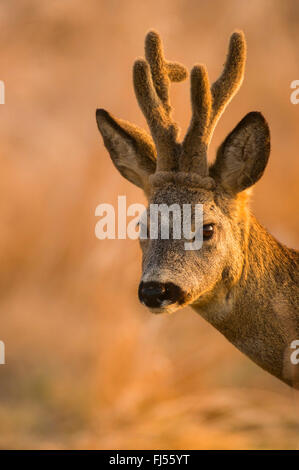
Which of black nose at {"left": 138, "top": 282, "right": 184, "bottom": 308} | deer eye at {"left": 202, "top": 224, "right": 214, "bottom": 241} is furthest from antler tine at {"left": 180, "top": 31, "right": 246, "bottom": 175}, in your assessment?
black nose at {"left": 138, "top": 282, "right": 184, "bottom": 308}

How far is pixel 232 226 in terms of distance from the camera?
314 cm

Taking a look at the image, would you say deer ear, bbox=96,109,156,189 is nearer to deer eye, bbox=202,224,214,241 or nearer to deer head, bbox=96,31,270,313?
deer head, bbox=96,31,270,313

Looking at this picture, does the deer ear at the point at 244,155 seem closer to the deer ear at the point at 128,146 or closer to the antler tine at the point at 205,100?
the antler tine at the point at 205,100

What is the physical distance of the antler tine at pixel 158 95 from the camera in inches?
127

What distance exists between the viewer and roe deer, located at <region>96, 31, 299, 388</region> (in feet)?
9.68

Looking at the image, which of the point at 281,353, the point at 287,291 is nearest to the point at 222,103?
the point at 287,291

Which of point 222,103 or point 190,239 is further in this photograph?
point 222,103

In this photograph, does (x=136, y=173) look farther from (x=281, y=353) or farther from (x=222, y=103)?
(x=281, y=353)

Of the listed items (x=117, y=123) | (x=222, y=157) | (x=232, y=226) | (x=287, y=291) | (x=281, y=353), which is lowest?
(x=281, y=353)

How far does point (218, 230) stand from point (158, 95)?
2.50ft

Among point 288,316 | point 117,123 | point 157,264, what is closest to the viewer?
point 157,264

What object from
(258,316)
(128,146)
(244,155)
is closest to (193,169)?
(244,155)

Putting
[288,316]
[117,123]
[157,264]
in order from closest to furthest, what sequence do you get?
[157,264]
[288,316]
[117,123]

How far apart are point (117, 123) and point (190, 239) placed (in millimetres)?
635
